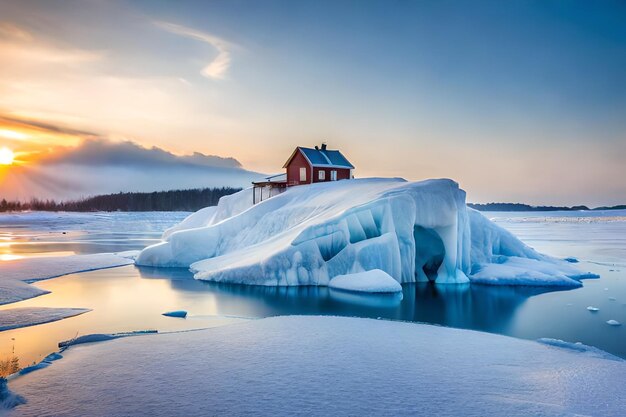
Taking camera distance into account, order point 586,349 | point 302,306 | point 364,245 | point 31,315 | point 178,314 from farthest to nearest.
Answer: point 364,245, point 302,306, point 178,314, point 31,315, point 586,349

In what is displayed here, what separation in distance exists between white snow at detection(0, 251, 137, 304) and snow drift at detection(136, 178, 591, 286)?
2.11 metres

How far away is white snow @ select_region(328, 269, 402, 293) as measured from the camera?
15094mm

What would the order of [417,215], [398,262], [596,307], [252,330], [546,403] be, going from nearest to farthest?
1. [546,403]
2. [252,330]
3. [596,307]
4. [398,262]
5. [417,215]

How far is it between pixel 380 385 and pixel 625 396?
9.86 ft

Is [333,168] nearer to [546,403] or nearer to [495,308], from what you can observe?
[495,308]

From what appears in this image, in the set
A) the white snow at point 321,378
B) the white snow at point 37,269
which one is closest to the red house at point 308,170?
the white snow at point 37,269

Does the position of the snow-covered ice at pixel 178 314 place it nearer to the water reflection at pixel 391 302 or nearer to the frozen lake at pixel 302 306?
the frozen lake at pixel 302 306

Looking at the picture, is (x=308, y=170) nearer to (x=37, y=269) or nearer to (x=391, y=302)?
(x=37, y=269)

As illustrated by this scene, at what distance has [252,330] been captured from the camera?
898cm

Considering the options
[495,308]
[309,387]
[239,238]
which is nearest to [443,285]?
[495,308]

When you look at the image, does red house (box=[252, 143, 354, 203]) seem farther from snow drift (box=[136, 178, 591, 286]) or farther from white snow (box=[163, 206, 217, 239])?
snow drift (box=[136, 178, 591, 286])

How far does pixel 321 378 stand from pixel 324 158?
29.5 m

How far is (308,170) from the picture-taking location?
33.5m

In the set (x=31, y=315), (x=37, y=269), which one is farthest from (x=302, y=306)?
Result: (x=37, y=269)
